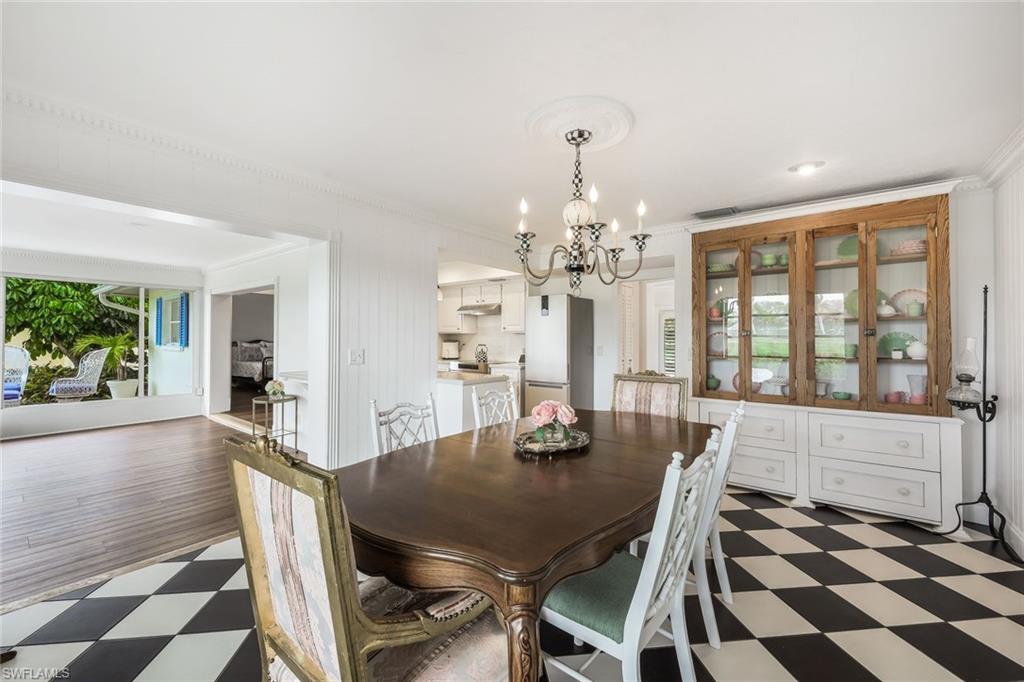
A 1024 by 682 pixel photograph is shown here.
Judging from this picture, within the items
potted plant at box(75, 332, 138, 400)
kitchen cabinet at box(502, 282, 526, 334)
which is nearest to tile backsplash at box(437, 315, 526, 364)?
kitchen cabinet at box(502, 282, 526, 334)

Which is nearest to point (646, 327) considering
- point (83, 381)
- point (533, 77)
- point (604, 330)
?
point (604, 330)

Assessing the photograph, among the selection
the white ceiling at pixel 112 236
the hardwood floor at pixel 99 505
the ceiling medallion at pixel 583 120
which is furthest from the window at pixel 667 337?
the hardwood floor at pixel 99 505

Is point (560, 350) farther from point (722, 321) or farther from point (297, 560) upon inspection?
point (297, 560)

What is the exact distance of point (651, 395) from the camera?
3.15 metres

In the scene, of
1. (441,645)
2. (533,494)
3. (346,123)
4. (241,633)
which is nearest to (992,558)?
(533,494)

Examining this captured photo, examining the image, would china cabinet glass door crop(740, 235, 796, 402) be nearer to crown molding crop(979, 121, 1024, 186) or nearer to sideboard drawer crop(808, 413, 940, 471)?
sideboard drawer crop(808, 413, 940, 471)

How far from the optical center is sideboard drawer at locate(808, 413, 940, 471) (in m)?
2.90

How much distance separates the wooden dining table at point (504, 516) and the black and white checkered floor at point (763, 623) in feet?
2.44

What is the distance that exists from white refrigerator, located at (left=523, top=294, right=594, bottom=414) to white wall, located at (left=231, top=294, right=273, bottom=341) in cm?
749

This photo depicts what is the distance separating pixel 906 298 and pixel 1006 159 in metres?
0.96

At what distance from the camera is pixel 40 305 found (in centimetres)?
592

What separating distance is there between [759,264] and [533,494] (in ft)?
10.3

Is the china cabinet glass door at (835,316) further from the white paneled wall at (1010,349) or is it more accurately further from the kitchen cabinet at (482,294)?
the kitchen cabinet at (482,294)

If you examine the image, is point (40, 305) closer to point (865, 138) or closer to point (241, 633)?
point (241, 633)
